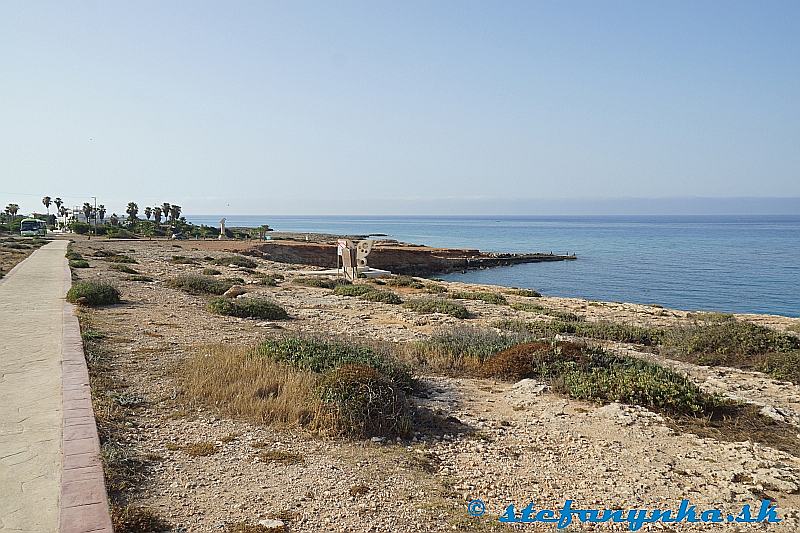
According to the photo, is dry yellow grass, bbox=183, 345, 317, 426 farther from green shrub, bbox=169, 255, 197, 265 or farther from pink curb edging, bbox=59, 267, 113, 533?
green shrub, bbox=169, 255, 197, 265

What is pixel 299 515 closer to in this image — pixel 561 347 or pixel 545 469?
Result: pixel 545 469

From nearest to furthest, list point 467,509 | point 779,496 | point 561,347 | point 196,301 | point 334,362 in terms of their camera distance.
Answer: point 467,509 < point 779,496 < point 334,362 < point 561,347 < point 196,301

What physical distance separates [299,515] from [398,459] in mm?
1430

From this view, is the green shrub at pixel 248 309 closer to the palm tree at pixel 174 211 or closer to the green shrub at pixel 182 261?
the green shrub at pixel 182 261

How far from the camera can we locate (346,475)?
5.23 metres

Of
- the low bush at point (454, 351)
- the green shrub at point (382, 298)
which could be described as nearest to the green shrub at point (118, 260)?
the green shrub at point (382, 298)

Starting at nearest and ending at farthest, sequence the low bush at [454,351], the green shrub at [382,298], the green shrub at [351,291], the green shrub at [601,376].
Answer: the green shrub at [601,376]
the low bush at [454,351]
the green shrub at [382,298]
the green shrub at [351,291]

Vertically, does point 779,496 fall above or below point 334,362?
below

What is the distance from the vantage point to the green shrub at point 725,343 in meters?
11.0

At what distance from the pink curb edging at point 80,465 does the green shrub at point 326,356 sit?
2.45 metres

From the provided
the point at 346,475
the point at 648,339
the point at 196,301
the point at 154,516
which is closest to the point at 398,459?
the point at 346,475

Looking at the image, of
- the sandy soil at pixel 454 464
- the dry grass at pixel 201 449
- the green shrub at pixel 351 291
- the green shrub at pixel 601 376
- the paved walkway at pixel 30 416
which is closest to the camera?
the paved walkway at pixel 30 416

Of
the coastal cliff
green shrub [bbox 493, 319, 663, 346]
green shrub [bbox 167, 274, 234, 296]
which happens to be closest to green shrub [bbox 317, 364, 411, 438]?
green shrub [bbox 493, 319, 663, 346]

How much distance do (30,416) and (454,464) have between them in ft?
14.5
